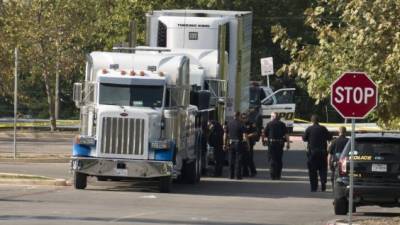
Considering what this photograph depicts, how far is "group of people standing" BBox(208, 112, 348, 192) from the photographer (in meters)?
25.3

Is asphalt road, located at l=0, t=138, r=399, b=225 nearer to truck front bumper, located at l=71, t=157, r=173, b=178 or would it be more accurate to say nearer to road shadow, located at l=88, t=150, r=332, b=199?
road shadow, located at l=88, t=150, r=332, b=199

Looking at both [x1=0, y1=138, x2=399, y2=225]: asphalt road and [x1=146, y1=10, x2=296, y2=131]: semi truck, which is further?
[x1=146, y1=10, x2=296, y2=131]: semi truck

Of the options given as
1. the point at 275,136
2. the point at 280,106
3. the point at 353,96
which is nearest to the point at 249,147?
the point at 275,136

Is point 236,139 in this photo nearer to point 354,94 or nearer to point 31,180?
point 31,180

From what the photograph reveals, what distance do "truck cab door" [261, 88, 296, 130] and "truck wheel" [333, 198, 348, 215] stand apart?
71.6ft

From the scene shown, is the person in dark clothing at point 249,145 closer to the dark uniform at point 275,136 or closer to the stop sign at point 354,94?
the dark uniform at point 275,136

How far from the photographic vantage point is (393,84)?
17.6 m

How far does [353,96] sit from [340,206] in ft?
12.6

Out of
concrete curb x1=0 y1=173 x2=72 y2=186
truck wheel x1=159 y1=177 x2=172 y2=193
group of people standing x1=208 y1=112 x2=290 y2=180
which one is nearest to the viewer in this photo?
truck wheel x1=159 y1=177 x2=172 y2=193

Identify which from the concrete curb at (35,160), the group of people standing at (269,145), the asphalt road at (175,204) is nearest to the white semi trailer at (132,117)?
the asphalt road at (175,204)

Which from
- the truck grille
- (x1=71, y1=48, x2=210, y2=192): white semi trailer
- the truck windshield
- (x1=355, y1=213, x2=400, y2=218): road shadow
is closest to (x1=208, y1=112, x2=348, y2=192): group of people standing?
(x1=71, y1=48, x2=210, y2=192): white semi trailer

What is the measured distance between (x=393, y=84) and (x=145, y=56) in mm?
8923

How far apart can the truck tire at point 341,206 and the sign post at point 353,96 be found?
317 centimetres

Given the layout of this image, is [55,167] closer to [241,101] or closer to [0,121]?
[241,101]
